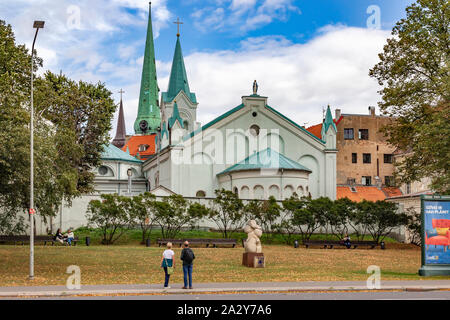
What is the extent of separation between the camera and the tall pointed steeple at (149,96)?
361ft

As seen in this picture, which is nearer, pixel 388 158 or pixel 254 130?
pixel 254 130

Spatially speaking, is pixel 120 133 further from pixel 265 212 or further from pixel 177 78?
pixel 265 212

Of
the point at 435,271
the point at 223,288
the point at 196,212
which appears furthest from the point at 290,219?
the point at 223,288

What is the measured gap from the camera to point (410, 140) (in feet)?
142

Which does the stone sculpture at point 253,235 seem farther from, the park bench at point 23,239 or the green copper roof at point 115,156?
the green copper roof at point 115,156

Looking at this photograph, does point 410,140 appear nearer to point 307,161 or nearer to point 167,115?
point 307,161

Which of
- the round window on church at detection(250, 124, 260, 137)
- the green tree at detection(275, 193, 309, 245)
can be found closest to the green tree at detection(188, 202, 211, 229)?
the green tree at detection(275, 193, 309, 245)

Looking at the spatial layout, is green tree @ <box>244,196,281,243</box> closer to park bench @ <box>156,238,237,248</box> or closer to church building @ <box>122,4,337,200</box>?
park bench @ <box>156,238,237,248</box>

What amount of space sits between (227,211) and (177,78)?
153 feet

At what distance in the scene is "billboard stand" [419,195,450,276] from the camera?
25.2 m

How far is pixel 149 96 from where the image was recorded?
114 metres

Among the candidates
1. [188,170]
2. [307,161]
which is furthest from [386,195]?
[188,170]

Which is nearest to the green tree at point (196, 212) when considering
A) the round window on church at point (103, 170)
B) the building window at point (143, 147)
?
the round window on church at point (103, 170)

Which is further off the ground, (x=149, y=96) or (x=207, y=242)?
(x=149, y=96)
